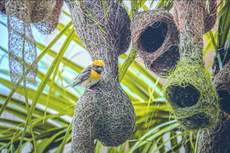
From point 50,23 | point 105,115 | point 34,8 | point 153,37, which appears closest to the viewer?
point 34,8

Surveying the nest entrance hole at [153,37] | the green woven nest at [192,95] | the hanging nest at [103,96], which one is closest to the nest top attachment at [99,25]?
the hanging nest at [103,96]

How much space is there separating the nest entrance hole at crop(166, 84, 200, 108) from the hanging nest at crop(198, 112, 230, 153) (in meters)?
0.19

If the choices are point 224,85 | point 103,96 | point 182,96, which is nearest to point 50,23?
point 103,96

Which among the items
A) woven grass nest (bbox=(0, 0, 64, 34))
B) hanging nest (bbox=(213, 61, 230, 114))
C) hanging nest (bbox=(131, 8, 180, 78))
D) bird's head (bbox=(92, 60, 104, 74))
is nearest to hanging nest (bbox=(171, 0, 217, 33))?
hanging nest (bbox=(131, 8, 180, 78))

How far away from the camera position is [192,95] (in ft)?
3.05

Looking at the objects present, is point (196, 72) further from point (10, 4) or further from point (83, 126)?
point (10, 4)

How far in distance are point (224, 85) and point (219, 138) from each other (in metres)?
0.18

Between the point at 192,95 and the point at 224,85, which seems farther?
the point at 224,85

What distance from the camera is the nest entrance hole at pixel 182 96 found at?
0.90 meters

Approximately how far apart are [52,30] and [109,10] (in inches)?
8.0

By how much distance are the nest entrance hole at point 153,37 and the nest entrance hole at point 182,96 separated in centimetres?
21

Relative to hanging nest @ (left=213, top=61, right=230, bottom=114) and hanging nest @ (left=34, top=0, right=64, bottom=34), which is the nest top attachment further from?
hanging nest @ (left=213, top=61, right=230, bottom=114)

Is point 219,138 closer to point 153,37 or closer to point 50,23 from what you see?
point 153,37

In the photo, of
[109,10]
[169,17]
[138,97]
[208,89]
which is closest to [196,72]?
[208,89]
